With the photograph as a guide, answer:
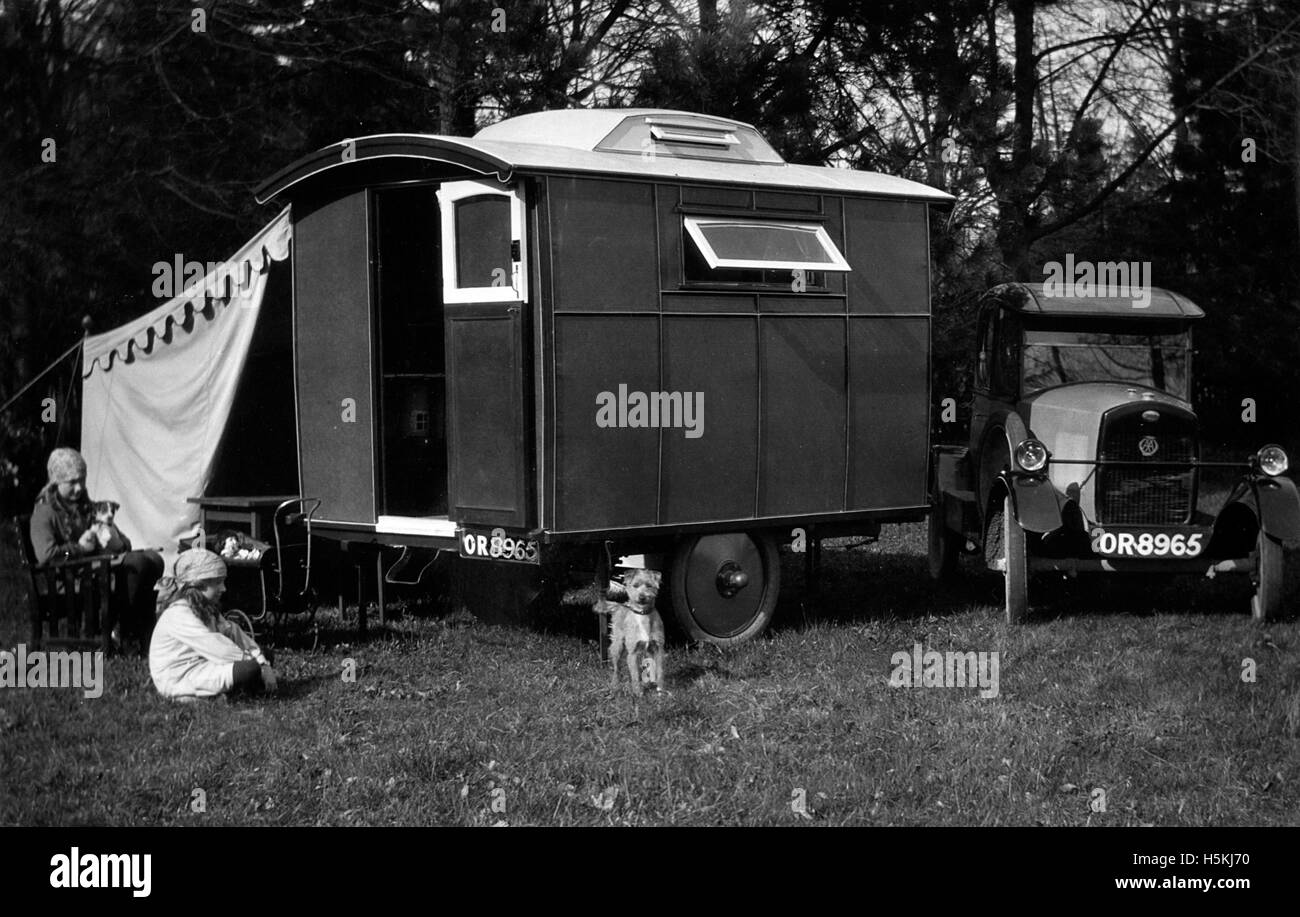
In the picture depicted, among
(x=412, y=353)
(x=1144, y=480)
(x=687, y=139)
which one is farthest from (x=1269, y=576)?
(x=412, y=353)

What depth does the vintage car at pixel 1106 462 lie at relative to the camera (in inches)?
412

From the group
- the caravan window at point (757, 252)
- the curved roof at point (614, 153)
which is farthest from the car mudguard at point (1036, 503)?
the curved roof at point (614, 153)

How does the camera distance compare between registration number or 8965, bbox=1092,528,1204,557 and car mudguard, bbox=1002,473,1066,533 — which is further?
registration number or 8965, bbox=1092,528,1204,557

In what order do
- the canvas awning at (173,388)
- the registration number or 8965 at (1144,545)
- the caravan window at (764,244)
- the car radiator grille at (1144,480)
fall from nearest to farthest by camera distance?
the caravan window at (764,244) < the registration number or 8965 at (1144,545) < the car radiator grille at (1144,480) < the canvas awning at (173,388)

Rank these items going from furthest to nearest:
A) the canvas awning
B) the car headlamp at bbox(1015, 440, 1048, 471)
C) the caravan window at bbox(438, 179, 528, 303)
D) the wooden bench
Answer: the canvas awning < the car headlamp at bbox(1015, 440, 1048, 471) < the wooden bench < the caravan window at bbox(438, 179, 528, 303)

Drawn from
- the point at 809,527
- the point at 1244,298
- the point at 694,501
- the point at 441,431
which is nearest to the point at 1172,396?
the point at 809,527

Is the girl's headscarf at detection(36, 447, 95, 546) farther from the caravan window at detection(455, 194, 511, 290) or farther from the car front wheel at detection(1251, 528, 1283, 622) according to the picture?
the car front wheel at detection(1251, 528, 1283, 622)

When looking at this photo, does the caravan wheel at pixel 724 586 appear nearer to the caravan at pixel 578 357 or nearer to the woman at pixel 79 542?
the caravan at pixel 578 357

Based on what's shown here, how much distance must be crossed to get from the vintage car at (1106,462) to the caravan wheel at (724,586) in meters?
1.77

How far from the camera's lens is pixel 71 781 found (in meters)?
6.85

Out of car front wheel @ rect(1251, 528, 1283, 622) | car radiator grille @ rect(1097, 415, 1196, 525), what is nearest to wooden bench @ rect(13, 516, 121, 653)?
car radiator grille @ rect(1097, 415, 1196, 525)

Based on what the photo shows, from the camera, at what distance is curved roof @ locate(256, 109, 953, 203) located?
360 inches

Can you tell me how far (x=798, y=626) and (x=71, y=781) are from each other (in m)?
5.54

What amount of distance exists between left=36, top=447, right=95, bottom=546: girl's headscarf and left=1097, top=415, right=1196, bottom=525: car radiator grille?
7186 mm
